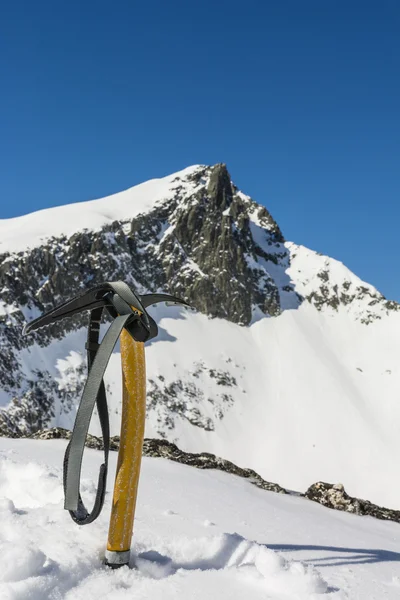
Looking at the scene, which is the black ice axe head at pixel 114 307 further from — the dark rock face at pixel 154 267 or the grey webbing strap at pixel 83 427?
the dark rock face at pixel 154 267

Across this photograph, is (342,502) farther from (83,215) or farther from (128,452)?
(83,215)

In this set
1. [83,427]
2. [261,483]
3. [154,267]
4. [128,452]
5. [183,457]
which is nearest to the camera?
[83,427]

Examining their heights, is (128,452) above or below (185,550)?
above

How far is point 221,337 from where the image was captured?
13875 cm

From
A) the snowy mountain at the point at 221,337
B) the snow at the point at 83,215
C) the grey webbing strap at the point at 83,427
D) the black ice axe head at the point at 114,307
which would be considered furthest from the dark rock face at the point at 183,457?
the snow at the point at 83,215

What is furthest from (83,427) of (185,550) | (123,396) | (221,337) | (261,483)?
(221,337)

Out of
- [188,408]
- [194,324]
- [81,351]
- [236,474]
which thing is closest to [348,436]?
[188,408]

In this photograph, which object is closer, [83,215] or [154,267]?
[83,215]

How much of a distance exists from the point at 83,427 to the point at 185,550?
195 cm

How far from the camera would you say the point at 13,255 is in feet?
372

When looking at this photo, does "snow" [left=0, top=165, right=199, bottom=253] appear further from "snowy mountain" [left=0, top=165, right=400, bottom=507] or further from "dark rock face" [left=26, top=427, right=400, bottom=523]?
"dark rock face" [left=26, top=427, right=400, bottom=523]

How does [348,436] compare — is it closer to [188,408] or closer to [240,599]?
[188,408]

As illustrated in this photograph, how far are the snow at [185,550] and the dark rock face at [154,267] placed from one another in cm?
8484

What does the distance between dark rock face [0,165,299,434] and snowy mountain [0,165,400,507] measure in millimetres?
343
